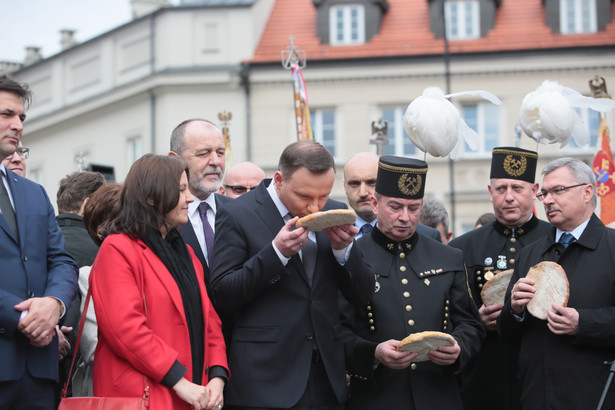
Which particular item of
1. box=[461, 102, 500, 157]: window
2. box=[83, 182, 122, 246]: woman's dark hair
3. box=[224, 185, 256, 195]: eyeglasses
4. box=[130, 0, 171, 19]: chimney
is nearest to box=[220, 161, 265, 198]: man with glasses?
box=[224, 185, 256, 195]: eyeglasses

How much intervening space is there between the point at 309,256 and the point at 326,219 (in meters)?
0.55

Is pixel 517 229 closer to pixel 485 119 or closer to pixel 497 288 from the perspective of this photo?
pixel 497 288

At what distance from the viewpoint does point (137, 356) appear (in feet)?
13.2

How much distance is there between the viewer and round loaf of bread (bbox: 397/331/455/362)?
14.9 feet

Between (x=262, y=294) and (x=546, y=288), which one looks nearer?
(x=262, y=294)

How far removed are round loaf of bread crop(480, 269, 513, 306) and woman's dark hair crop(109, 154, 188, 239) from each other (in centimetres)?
236

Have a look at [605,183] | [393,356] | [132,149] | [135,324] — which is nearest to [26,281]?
[135,324]

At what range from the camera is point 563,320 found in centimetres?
484

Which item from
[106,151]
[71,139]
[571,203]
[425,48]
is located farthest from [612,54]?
[571,203]

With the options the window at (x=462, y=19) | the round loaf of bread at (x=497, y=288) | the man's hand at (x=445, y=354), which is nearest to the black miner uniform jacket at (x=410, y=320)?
the man's hand at (x=445, y=354)

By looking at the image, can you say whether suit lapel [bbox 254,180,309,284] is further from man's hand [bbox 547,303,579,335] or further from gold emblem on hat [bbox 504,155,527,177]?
gold emblem on hat [bbox 504,155,527,177]

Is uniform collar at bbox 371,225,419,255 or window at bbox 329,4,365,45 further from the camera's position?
window at bbox 329,4,365,45

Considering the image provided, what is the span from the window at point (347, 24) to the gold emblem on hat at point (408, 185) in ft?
63.3

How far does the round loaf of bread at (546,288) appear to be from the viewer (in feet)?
16.1
